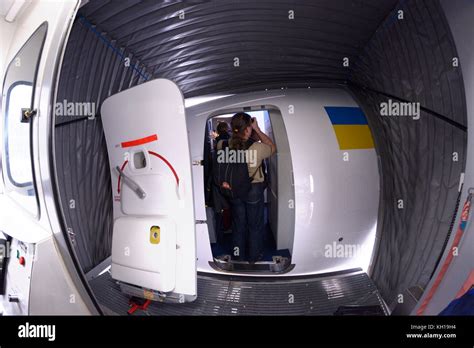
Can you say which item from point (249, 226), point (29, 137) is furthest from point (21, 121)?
point (249, 226)

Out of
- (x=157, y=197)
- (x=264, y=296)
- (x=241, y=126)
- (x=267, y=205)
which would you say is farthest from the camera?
(x=267, y=205)

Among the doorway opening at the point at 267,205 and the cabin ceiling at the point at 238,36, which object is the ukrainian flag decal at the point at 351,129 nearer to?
the cabin ceiling at the point at 238,36

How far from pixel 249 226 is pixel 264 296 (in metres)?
0.40

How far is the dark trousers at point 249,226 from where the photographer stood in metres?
1.29

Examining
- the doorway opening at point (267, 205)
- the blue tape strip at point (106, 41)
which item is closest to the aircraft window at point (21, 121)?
the blue tape strip at point (106, 41)

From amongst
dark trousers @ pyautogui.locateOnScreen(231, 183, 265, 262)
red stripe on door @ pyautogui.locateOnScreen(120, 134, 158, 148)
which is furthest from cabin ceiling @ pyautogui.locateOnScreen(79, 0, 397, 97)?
dark trousers @ pyautogui.locateOnScreen(231, 183, 265, 262)

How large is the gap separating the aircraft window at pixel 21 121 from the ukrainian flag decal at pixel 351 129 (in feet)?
4.58

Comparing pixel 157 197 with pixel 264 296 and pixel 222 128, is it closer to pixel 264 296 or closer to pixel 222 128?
pixel 222 128

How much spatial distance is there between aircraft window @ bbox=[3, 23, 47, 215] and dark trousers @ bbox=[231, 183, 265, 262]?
94cm

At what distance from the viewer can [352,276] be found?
1.15 meters

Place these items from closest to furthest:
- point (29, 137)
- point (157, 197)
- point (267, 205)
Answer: point (29, 137), point (157, 197), point (267, 205)

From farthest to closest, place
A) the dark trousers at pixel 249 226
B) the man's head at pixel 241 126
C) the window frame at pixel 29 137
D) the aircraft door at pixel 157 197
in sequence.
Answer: the dark trousers at pixel 249 226 < the man's head at pixel 241 126 < the aircraft door at pixel 157 197 < the window frame at pixel 29 137

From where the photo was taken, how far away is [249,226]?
133 cm

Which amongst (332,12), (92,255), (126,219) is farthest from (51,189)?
(332,12)
